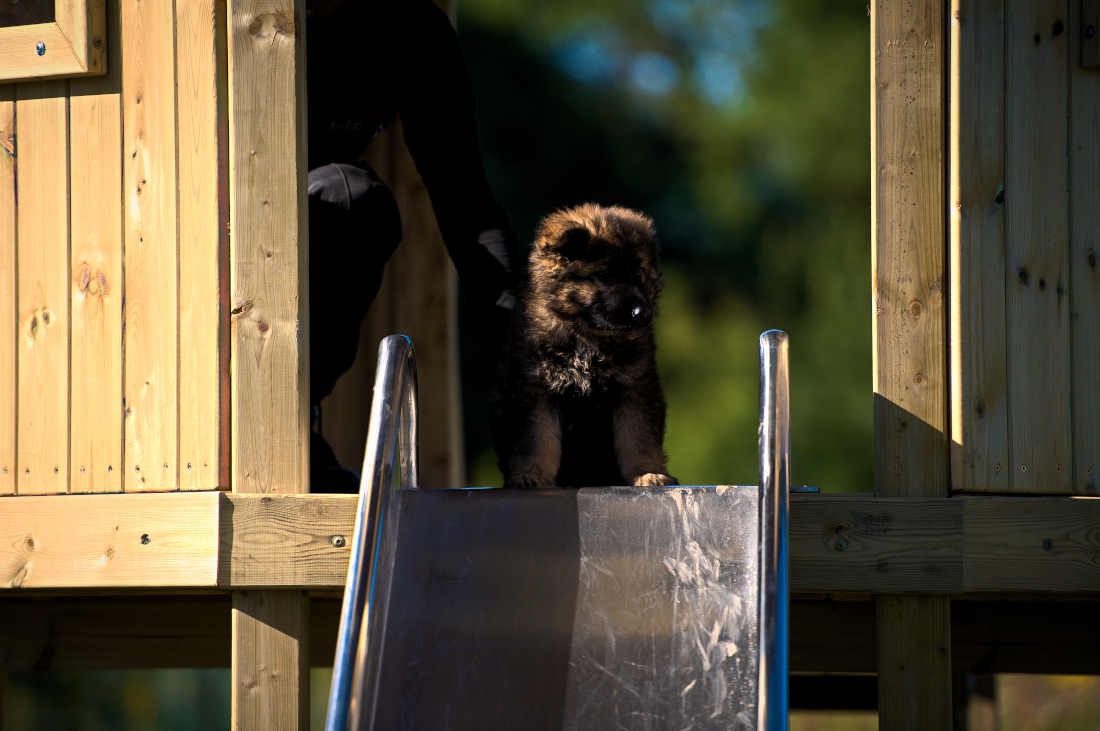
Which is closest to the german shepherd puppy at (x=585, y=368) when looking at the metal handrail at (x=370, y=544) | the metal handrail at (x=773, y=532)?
the metal handrail at (x=370, y=544)

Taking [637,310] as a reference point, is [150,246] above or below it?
above

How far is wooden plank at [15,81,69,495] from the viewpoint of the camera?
3.95 m

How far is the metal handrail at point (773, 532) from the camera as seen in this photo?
100 inches

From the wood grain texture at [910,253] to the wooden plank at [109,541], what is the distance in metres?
2.09

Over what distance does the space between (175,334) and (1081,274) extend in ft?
9.44

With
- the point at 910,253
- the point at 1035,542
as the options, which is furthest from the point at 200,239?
the point at 1035,542

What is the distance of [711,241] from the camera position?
11.6m

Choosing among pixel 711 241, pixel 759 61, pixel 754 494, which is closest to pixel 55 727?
pixel 711 241

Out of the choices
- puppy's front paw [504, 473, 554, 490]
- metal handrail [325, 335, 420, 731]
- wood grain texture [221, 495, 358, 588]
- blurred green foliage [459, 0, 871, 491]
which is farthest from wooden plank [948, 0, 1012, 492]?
blurred green foliage [459, 0, 871, 491]

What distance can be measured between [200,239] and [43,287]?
644 millimetres

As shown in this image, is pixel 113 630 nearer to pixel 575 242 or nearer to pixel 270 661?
pixel 270 661

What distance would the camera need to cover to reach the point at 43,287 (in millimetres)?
4012

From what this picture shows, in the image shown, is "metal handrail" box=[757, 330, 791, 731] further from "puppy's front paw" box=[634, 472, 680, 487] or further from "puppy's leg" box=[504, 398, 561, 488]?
"puppy's leg" box=[504, 398, 561, 488]

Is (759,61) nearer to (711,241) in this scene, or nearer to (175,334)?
(711,241)
